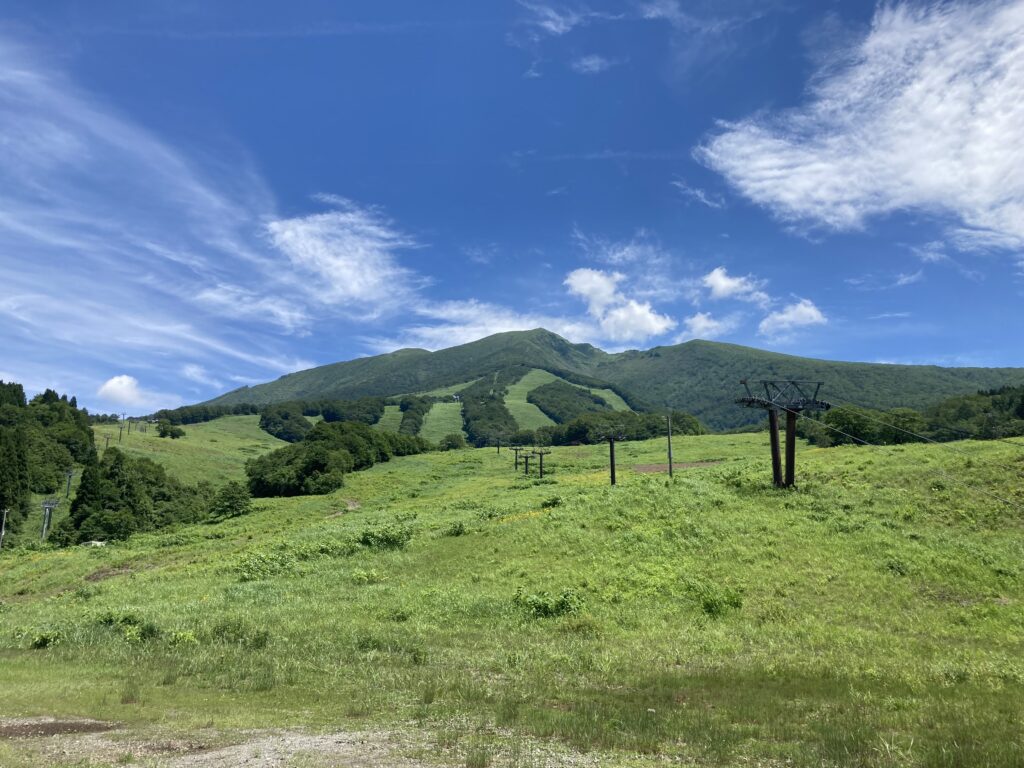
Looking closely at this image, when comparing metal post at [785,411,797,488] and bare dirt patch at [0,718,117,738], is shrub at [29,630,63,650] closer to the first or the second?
bare dirt patch at [0,718,117,738]

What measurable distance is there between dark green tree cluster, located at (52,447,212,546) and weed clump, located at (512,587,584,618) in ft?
251

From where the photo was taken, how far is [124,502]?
297 ft

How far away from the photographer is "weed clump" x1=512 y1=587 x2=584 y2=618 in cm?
2248

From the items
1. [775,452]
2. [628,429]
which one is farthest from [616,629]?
[628,429]

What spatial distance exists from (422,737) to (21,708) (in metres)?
8.79

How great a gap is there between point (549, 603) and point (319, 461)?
90.4 meters

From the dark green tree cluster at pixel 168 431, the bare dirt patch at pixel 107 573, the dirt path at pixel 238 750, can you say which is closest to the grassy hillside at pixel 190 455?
the dark green tree cluster at pixel 168 431

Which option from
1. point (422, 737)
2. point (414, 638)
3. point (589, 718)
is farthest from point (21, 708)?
point (589, 718)

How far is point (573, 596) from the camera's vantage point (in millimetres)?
23438

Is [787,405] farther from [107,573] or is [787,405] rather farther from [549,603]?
[107,573]

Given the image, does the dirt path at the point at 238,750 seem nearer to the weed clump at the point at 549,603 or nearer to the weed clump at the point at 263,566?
the weed clump at the point at 549,603

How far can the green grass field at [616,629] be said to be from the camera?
35.3 ft

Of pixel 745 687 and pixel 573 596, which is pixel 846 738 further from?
pixel 573 596

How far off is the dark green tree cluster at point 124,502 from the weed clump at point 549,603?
76.6 meters
